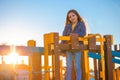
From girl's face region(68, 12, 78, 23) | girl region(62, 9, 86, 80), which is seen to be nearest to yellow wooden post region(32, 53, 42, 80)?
girl region(62, 9, 86, 80)

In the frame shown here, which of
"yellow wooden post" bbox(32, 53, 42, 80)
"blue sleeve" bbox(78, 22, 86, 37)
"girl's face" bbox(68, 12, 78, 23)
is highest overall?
"girl's face" bbox(68, 12, 78, 23)

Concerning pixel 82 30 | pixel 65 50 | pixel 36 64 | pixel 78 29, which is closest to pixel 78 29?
pixel 78 29

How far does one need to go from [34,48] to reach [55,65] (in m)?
1.40

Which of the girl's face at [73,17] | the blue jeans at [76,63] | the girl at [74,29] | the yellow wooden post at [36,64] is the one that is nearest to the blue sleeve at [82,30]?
the girl at [74,29]

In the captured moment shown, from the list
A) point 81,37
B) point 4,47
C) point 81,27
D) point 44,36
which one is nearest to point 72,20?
point 81,27

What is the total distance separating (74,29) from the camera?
6.96m

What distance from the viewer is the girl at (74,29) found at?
265 inches

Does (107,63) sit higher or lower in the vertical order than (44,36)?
lower

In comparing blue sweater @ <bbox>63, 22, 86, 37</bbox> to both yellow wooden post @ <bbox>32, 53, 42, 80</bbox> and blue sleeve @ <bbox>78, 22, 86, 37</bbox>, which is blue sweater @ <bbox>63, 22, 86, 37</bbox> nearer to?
blue sleeve @ <bbox>78, 22, 86, 37</bbox>

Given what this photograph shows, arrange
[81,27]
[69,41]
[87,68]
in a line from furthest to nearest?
[87,68]
[81,27]
[69,41]

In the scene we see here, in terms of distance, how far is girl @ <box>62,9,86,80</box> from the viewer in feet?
22.1

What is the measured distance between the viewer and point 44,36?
5992 millimetres

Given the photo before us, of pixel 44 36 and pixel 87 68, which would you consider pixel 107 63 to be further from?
pixel 44 36

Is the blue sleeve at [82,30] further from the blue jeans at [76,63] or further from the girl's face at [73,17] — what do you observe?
the blue jeans at [76,63]
